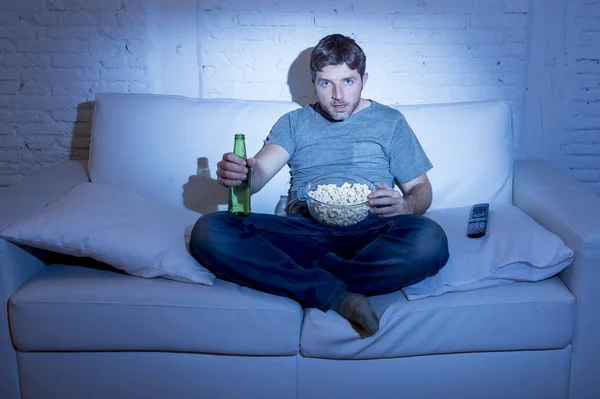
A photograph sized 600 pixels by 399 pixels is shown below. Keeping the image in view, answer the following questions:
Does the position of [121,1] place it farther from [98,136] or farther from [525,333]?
[525,333]

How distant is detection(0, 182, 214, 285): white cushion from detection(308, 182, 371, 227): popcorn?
1.27ft

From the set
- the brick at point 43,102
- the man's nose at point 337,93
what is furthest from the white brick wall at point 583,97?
the brick at point 43,102

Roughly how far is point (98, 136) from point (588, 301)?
1.76 m

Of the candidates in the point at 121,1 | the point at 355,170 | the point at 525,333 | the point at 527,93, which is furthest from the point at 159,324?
the point at 527,93

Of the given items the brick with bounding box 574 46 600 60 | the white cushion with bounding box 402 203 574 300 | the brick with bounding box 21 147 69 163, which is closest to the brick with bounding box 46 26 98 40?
the brick with bounding box 21 147 69 163

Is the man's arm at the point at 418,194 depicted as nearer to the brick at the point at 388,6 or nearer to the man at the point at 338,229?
the man at the point at 338,229

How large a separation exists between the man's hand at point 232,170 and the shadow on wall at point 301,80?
85 centimetres

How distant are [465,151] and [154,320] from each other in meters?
1.30

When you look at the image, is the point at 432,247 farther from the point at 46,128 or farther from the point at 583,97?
the point at 46,128

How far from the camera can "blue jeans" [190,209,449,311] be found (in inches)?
76.0

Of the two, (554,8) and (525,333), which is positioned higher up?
(554,8)

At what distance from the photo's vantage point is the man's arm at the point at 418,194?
2.25 metres

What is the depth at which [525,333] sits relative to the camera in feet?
6.35

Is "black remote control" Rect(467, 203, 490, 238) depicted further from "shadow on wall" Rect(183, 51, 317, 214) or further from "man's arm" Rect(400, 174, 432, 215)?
"shadow on wall" Rect(183, 51, 317, 214)
